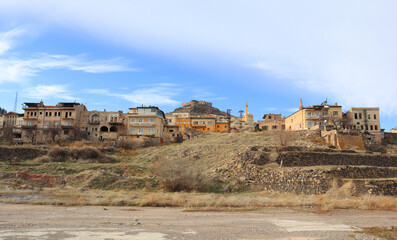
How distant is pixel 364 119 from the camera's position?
67250 mm

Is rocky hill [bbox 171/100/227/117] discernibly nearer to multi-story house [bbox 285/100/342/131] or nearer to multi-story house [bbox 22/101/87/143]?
multi-story house [bbox 22/101/87/143]

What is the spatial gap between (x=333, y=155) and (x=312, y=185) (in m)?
8.85

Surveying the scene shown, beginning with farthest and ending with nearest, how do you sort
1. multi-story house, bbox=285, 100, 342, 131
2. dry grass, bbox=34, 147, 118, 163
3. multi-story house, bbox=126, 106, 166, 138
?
multi-story house, bbox=285, 100, 342, 131 → multi-story house, bbox=126, 106, 166, 138 → dry grass, bbox=34, 147, 118, 163

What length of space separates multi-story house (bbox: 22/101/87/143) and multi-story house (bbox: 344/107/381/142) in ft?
207

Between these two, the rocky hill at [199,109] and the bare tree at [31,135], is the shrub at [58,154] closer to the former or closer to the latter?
the bare tree at [31,135]

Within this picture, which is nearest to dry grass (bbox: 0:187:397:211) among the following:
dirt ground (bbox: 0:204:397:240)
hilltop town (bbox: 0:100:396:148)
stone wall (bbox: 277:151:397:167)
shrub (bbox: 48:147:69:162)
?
dirt ground (bbox: 0:204:397:240)

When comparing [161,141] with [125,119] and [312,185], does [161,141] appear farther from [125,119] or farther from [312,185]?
[312,185]

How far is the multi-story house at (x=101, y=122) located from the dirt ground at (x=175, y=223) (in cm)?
5428

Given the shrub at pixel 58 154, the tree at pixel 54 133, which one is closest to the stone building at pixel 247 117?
the tree at pixel 54 133

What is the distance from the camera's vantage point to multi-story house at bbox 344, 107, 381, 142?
6650 cm

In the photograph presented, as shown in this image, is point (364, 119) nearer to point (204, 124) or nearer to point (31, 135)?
point (204, 124)

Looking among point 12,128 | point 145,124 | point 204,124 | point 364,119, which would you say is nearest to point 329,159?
point 145,124

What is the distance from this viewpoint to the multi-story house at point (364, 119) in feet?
218

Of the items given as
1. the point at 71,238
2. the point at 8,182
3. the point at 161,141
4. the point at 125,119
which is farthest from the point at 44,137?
the point at 71,238
